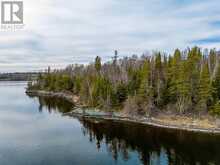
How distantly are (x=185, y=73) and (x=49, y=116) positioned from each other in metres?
34.1

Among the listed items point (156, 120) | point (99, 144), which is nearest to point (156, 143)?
point (99, 144)

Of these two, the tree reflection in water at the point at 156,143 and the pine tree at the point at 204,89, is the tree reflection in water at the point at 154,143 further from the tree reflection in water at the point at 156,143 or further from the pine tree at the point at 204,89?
the pine tree at the point at 204,89

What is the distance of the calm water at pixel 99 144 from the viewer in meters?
32.0

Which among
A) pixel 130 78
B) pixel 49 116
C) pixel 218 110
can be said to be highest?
pixel 130 78

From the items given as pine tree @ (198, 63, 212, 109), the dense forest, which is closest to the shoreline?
the dense forest

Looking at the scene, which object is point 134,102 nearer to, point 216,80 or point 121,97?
point 121,97

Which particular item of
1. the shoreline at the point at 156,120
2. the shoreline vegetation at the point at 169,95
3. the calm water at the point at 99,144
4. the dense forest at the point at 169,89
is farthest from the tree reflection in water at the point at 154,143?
the dense forest at the point at 169,89

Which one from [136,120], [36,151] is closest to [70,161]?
[36,151]

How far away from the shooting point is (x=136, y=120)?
52.8m

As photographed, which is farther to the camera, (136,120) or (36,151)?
(136,120)

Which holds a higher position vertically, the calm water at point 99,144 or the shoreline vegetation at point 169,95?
the shoreline vegetation at point 169,95

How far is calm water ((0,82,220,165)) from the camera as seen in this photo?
32.0 m

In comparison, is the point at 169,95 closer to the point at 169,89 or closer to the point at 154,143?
the point at 169,89

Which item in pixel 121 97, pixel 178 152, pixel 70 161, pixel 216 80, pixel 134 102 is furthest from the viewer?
pixel 121 97
